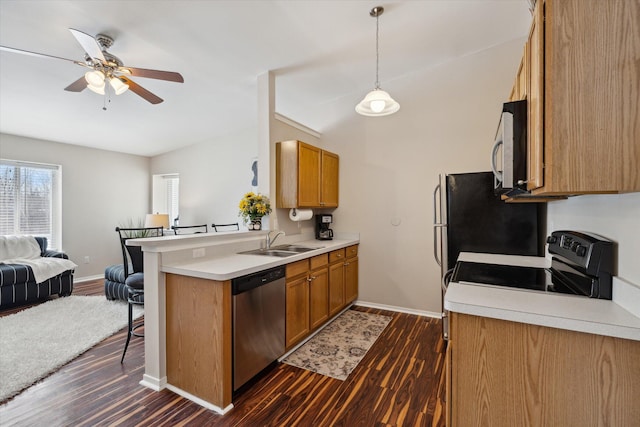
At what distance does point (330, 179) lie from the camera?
397 centimetres

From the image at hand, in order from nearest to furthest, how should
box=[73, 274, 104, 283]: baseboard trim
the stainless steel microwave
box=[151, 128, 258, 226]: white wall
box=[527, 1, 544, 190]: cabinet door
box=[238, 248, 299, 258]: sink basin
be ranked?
box=[527, 1, 544, 190]: cabinet door < the stainless steel microwave < box=[238, 248, 299, 258]: sink basin < box=[73, 274, 104, 283]: baseboard trim < box=[151, 128, 258, 226]: white wall

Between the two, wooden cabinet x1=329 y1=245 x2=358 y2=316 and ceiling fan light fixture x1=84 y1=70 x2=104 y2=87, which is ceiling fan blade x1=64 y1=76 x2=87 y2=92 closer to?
ceiling fan light fixture x1=84 y1=70 x2=104 y2=87

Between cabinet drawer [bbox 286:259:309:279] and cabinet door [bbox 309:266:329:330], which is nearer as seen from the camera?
cabinet drawer [bbox 286:259:309:279]

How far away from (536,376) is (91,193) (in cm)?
675

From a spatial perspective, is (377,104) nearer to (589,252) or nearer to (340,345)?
(589,252)

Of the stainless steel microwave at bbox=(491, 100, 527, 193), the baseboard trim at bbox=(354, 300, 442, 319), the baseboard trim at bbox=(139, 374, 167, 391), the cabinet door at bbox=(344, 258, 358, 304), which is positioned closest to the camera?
the stainless steel microwave at bbox=(491, 100, 527, 193)

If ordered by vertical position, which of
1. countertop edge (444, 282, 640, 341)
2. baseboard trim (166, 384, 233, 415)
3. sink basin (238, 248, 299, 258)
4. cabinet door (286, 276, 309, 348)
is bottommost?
baseboard trim (166, 384, 233, 415)

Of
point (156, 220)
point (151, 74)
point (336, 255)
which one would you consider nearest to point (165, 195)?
point (156, 220)

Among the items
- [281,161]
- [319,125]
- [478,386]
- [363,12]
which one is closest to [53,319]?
[281,161]

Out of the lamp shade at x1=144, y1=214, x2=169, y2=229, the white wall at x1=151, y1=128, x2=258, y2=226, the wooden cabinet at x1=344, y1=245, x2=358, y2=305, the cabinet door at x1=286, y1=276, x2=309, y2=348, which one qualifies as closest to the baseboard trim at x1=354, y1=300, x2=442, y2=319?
the wooden cabinet at x1=344, y1=245, x2=358, y2=305

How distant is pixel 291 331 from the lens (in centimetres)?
262

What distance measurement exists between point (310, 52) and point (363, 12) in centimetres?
69

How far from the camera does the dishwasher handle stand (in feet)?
6.53

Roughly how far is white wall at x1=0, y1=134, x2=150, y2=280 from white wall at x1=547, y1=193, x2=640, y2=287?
6.82 meters
